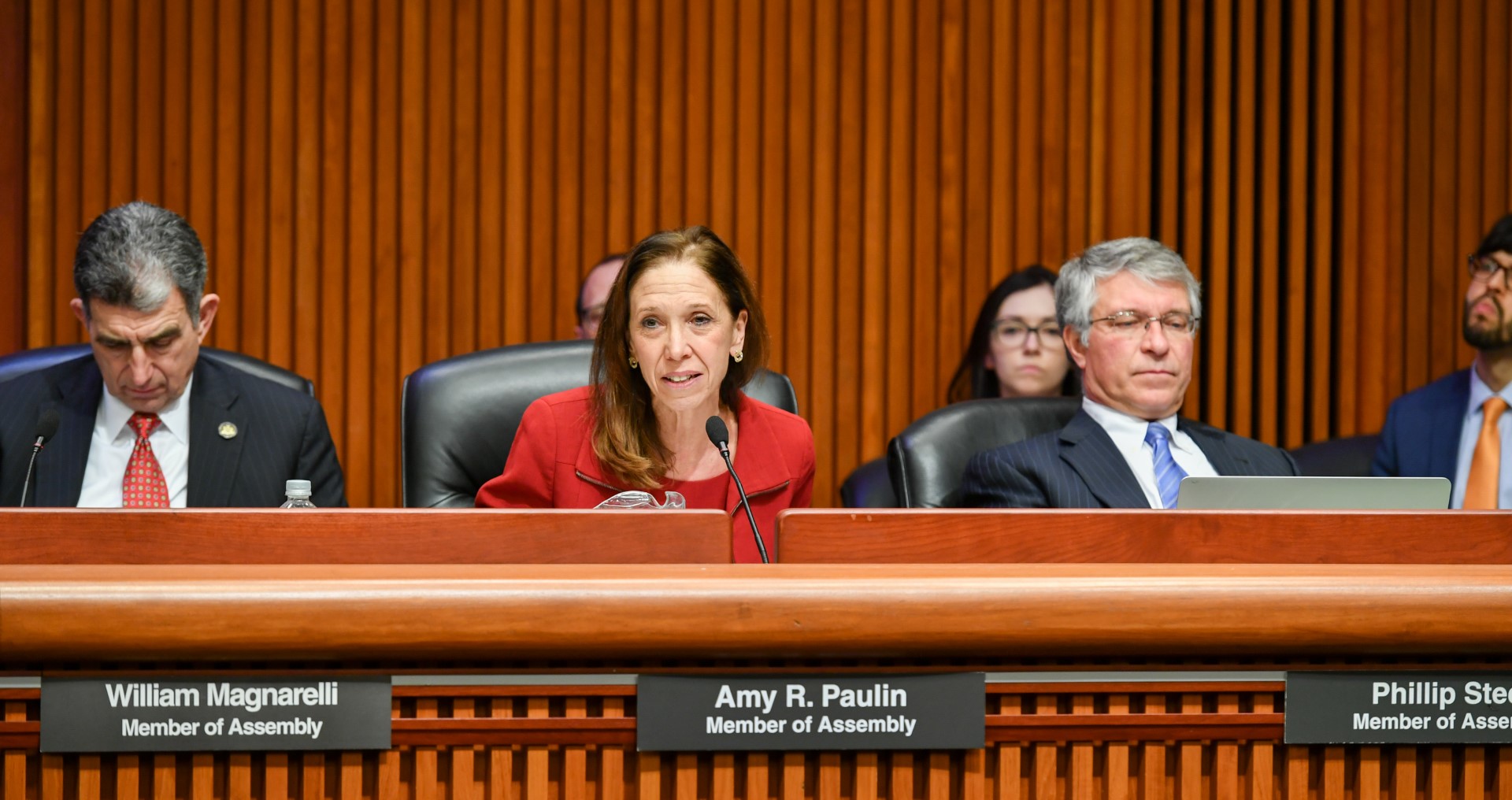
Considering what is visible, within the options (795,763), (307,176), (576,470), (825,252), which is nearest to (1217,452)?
(576,470)

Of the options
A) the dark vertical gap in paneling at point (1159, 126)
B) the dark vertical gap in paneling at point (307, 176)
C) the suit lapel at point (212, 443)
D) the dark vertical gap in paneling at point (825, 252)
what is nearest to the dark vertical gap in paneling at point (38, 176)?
the dark vertical gap in paneling at point (307, 176)

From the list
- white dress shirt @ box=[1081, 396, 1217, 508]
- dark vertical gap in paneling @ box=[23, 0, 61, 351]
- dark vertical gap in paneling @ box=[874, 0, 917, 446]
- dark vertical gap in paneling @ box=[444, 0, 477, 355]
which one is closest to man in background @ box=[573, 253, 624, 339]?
dark vertical gap in paneling @ box=[444, 0, 477, 355]

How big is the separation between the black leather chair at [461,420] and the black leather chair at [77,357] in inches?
11.2

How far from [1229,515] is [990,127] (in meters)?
2.44

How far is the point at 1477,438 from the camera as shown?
9.07 feet

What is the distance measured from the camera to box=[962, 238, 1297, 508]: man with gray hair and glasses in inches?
83.7

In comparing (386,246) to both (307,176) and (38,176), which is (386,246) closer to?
(307,176)

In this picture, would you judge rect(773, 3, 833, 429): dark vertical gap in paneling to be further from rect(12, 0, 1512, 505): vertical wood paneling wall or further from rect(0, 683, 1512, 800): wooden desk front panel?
rect(0, 683, 1512, 800): wooden desk front panel

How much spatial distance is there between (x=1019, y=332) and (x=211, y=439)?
176 centimetres

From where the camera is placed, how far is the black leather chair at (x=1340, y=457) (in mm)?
3002

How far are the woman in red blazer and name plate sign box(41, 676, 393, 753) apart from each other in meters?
1.11

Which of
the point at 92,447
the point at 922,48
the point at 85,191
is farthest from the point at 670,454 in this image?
the point at 85,191

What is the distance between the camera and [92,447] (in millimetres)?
2236

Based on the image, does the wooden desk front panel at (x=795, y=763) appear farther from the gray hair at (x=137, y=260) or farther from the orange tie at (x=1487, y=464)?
the orange tie at (x=1487, y=464)
